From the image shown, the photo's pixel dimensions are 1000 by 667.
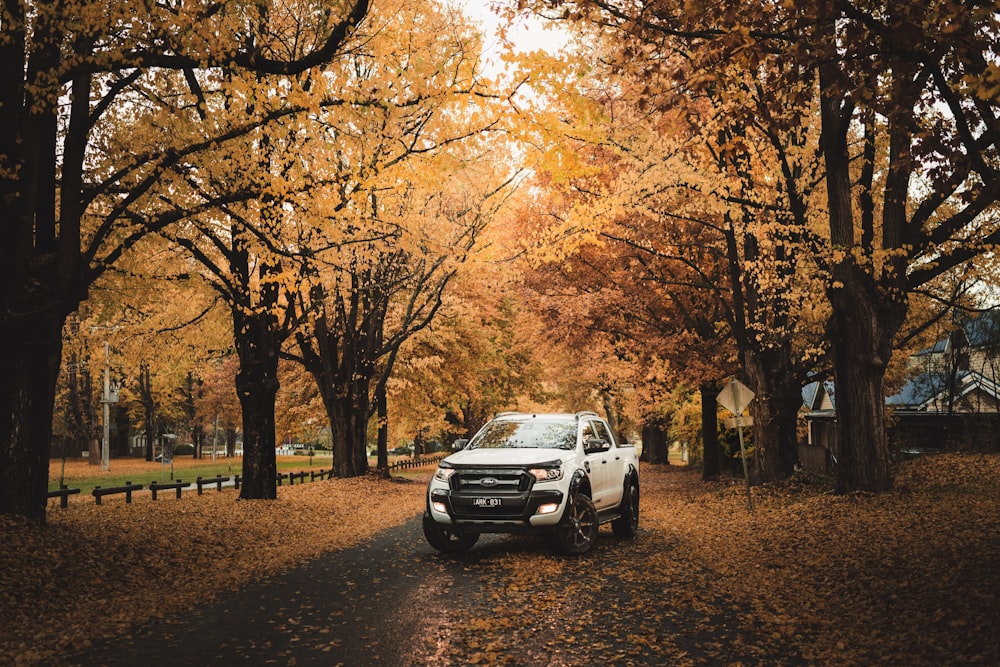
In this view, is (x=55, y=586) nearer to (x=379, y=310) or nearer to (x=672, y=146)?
(x=672, y=146)

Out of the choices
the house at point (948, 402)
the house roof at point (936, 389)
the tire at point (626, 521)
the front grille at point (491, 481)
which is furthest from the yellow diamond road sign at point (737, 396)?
the house roof at point (936, 389)

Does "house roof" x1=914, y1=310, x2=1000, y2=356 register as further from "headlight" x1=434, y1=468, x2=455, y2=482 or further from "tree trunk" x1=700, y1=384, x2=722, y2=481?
"headlight" x1=434, y1=468, x2=455, y2=482

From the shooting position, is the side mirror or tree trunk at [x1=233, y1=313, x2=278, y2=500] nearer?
the side mirror

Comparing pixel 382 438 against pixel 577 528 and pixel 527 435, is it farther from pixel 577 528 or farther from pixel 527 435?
pixel 577 528

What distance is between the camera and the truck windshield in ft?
39.5

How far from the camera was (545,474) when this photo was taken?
10.9 metres

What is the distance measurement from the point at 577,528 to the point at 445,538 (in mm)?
1838

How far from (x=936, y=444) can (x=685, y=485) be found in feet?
68.9

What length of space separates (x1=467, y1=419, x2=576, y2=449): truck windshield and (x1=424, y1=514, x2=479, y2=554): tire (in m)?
1.35

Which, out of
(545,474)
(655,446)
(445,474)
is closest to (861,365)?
(545,474)

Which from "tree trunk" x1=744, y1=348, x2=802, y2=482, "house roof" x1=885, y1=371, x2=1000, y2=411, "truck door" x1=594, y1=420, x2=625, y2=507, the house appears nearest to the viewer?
"truck door" x1=594, y1=420, x2=625, y2=507

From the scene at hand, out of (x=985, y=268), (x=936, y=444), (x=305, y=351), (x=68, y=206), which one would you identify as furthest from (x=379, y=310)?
(x=936, y=444)

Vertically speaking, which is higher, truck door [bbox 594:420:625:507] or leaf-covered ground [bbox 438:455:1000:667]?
truck door [bbox 594:420:625:507]

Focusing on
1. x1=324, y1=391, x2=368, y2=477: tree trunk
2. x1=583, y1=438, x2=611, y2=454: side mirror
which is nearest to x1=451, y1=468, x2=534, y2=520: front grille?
x1=583, y1=438, x2=611, y2=454: side mirror
